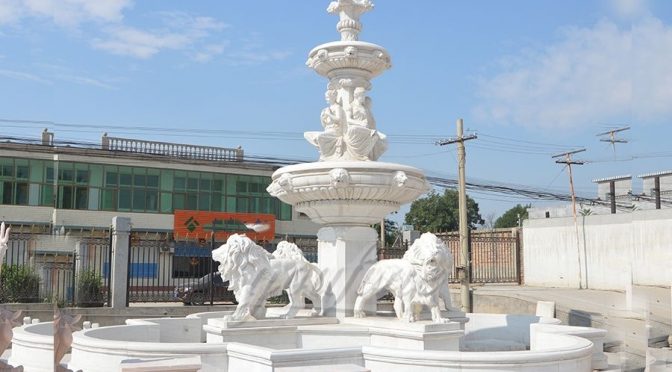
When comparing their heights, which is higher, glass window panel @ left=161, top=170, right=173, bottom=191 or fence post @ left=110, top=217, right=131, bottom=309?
glass window panel @ left=161, top=170, right=173, bottom=191

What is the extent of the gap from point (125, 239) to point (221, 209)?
1818 centimetres

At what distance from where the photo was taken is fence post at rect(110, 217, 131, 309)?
12461 millimetres

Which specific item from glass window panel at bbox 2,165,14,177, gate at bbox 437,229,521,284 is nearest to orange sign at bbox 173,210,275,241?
glass window panel at bbox 2,165,14,177

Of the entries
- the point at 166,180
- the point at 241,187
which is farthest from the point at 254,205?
the point at 166,180

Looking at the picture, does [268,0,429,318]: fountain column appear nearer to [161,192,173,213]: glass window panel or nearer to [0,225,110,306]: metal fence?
[0,225,110,306]: metal fence

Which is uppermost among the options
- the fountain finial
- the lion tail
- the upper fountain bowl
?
→ the fountain finial

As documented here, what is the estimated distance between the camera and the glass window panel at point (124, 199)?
28484mm

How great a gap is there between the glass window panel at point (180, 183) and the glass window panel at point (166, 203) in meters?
0.49

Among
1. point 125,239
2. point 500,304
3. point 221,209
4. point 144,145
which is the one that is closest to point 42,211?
point 144,145

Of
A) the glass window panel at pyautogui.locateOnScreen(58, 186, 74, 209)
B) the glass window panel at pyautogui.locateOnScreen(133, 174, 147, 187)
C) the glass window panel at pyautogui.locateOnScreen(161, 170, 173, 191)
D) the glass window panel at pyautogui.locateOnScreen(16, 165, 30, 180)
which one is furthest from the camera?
the glass window panel at pyautogui.locateOnScreen(161, 170, 173, 191)

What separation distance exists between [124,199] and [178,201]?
2.38 meters

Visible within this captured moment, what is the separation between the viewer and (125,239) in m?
12.5

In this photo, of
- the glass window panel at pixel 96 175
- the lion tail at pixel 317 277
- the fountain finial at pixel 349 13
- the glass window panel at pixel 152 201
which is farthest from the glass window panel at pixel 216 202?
the lion tail at pixel 317 277

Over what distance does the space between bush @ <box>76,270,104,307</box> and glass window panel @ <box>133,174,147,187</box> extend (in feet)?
51.9
